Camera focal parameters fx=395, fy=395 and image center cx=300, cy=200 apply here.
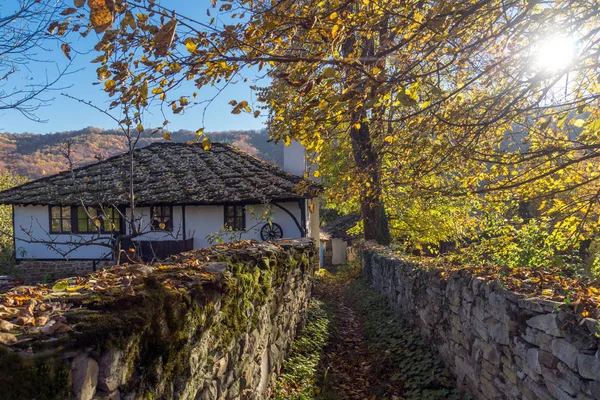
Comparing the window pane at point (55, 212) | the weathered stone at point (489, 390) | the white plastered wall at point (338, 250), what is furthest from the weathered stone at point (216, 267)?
the white plastered wall at point (338, 250)

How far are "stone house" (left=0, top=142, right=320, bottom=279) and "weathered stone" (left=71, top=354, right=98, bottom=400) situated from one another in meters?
11.2

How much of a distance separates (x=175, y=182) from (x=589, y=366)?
46.3 ft

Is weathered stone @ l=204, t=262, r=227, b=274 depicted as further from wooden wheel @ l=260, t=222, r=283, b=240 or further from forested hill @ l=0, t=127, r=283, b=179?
forested hill @ l=0, t=127, r=283, b=179

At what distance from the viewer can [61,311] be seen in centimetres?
197

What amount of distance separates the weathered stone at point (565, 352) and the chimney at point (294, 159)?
14.2 meters

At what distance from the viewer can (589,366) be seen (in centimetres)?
253

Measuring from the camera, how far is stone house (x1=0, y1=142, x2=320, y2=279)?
44.9ft

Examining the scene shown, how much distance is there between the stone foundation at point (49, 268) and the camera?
1465 cm

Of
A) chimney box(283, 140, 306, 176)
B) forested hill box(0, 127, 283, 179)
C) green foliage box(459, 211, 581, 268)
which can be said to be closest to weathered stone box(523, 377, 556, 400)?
green foliage box(459, 211, 581, 268)

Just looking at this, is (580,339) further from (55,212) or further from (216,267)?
(55,212)

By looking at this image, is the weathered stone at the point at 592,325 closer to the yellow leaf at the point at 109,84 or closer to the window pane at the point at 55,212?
the yellow leaf at the point at 109,84

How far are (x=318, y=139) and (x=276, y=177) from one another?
10306mm

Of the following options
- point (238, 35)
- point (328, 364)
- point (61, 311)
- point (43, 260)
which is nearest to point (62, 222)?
point (43, 260)

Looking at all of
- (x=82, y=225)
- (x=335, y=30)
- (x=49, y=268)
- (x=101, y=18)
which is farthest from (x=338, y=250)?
(x=101, y=18)
